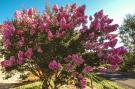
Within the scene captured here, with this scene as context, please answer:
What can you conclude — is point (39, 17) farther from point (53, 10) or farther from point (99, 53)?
point (99, 53)

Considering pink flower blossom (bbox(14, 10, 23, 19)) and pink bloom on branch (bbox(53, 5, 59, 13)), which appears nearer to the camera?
pink flower blossom (bbox(14, 10, 23, 19))

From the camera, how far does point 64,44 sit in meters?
10.2

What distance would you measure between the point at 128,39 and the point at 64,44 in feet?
145

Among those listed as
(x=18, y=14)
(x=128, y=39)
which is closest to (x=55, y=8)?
(x=18, y=14)

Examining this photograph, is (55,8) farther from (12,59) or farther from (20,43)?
(12,59)

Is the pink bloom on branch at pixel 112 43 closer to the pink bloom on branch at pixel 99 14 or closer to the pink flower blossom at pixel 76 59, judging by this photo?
the pink bloom on branch at pixel 99 14

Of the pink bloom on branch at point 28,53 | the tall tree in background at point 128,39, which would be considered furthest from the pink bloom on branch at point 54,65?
the tall tree in background at point 128,39

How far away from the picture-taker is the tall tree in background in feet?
161

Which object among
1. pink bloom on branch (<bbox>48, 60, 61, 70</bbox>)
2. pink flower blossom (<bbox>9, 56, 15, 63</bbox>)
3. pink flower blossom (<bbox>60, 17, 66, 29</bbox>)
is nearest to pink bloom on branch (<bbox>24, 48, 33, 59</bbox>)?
pink flower blossom (<bbox>9, 56, 15, 63</bbox>)

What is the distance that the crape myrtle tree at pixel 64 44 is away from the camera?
33.3 ft

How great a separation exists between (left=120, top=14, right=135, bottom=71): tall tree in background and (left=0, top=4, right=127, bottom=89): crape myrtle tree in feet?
128

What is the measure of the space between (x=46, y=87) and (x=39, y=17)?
2785 mm

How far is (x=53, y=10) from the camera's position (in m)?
11.2

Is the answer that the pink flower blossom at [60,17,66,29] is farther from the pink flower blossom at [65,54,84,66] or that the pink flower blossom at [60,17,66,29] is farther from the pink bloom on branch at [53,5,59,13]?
the pink flower blossom at [65,54,84,66]
